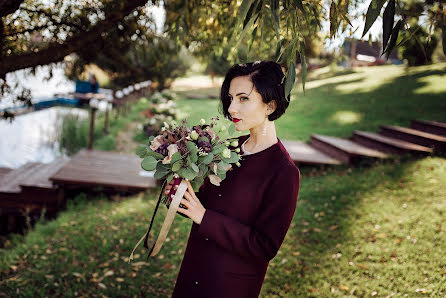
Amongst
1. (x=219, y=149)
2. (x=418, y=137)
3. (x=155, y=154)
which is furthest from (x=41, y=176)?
(x=418, y=137)

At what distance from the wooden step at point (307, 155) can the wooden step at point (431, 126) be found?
2383 millimetres

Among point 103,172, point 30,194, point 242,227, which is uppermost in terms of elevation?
point 242,227

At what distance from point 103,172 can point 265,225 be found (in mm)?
5795

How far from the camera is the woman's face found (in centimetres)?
189

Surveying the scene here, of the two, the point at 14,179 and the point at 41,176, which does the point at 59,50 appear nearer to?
the point at 41,176

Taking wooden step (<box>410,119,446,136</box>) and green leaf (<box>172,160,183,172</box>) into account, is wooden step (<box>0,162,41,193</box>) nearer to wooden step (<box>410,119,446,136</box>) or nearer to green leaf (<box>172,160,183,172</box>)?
green leaf (<box>172,160,183,172</box>)

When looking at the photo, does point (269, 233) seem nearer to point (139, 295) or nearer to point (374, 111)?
point (139, 295)

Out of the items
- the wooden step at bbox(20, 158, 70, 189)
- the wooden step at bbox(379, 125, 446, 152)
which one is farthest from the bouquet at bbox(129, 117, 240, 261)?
the wooden step at bbox(379, 125, 446, 152)

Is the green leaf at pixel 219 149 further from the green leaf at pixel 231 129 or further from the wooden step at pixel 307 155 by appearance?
the wooden step at pixel 307 155

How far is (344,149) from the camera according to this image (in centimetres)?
753

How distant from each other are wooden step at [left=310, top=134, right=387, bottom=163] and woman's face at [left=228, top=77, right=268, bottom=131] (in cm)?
598

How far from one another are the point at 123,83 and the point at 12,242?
14469 mm

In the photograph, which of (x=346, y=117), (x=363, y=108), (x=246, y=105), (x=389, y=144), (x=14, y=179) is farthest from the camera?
(x=363, y=108)

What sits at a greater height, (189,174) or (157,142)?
(157,142)
